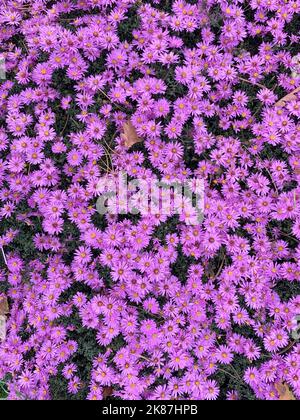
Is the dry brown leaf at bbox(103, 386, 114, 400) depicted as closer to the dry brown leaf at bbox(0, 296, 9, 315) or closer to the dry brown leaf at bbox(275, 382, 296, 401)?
the dry brown leaf at bbox(0, 296, 9, 315)

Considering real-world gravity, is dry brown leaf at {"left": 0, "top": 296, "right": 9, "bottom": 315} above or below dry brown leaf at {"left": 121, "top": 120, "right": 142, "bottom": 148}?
below

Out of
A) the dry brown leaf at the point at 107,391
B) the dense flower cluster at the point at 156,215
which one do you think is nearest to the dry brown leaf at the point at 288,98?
the dense flower cluster at the point at 156,215

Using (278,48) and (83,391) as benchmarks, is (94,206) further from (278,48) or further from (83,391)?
(278,48)

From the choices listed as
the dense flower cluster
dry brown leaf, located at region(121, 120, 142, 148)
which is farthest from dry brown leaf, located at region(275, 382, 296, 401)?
dry brown leaf, located at region(121, 120, 142, 148)

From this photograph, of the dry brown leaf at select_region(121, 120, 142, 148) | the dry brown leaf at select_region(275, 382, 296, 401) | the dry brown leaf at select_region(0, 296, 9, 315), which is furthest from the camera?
the dry brown leaf at select_region(0, 296, 9, 315)

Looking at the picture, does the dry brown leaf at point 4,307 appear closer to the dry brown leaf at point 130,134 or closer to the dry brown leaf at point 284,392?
the dry brown leaf at point 130,134
